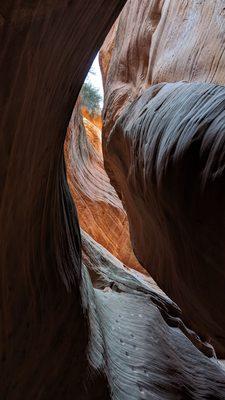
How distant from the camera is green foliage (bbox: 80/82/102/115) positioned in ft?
39.8

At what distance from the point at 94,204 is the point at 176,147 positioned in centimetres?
629

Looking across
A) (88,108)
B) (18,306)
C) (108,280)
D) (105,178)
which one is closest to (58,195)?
(18,306)

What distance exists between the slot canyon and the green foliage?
255 inches

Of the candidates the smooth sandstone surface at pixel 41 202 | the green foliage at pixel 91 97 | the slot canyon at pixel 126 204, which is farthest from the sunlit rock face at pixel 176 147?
the green foliage at pixel 91 97

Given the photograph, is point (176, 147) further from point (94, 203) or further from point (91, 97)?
point (91, 97)

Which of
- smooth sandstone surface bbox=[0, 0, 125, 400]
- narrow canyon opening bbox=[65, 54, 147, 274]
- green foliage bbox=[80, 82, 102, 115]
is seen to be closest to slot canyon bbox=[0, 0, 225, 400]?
smooth sandstone surface bbox=[0, 0, 125, 400]

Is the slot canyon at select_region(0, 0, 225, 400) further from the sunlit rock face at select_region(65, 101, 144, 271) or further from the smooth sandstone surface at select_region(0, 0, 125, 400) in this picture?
the sunlit rock face at select_region(65, 101, 144, 271)

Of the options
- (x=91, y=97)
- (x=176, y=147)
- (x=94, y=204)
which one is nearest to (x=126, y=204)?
(x=176, y=147)

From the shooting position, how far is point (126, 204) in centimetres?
518

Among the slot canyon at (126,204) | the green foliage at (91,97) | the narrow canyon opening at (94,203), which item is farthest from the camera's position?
the green foliage at (91,97)

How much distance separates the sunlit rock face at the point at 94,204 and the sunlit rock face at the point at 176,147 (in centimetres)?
344

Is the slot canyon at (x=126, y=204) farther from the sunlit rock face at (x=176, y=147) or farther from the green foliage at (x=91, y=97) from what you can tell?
the green foliage at (x=91, y=97)

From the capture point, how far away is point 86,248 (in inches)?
214

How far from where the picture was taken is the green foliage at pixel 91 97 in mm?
12136
